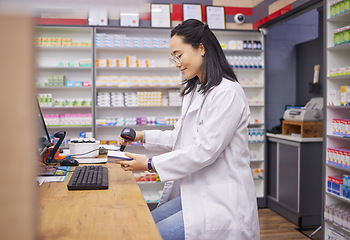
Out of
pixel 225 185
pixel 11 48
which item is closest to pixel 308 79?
pixel 225 185

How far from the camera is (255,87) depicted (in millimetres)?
5270

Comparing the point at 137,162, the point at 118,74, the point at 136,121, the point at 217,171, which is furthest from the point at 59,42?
the point at 217,171

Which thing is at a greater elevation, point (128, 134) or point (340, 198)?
point (128, 134)

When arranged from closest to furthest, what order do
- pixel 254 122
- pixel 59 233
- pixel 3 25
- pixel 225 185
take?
pixel 3 25, pixel 59 233, pixel 225 185, pixel 254 122

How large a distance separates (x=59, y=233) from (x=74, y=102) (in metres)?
4.00

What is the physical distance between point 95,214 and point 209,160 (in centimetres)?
56

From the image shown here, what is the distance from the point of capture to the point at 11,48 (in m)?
0.41

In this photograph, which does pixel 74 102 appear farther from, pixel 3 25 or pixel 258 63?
pixel 3 25

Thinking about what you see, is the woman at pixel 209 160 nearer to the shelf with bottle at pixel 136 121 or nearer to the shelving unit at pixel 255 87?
the shelf with bottle at pixel 136 121

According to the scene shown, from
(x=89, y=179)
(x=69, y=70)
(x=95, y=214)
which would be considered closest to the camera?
Result: (x=95, y=214)

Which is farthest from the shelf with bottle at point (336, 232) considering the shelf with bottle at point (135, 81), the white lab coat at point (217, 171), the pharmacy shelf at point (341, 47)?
the shelf with bottle at point (135, 81)

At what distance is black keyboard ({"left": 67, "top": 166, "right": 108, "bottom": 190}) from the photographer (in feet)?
5.36

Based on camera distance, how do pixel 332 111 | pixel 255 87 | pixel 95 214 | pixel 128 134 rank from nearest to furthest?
pixel 95 214
pixel 128 134
pixel 332 111
pixel 255 87

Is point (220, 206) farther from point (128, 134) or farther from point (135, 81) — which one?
point (135, 81)
